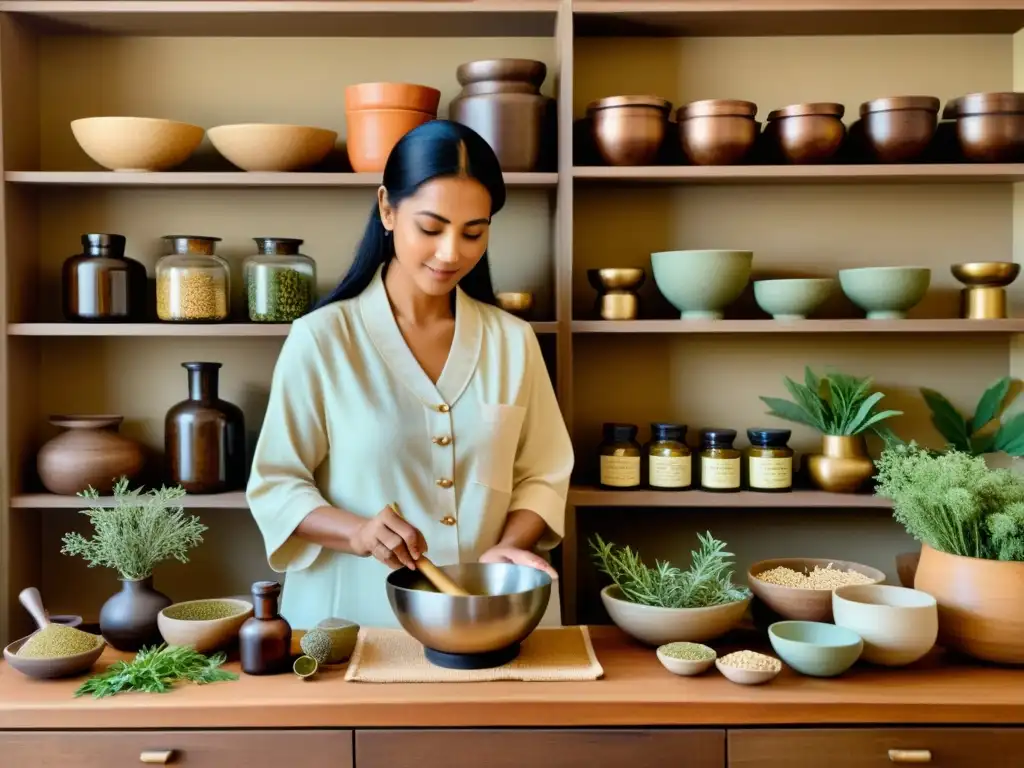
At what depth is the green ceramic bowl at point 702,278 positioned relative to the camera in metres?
2.42

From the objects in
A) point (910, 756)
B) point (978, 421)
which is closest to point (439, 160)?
point (910, 756)

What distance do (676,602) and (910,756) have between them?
0.45 meters

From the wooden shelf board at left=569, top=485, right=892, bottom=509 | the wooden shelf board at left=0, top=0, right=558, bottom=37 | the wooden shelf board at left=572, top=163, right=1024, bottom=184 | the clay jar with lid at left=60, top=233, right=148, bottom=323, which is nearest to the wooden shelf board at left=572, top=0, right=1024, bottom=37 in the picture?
the wooden shelf board at left=0, top=0, right=558, bottom=37

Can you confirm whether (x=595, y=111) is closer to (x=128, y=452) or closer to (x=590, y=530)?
(x=590, y=530)

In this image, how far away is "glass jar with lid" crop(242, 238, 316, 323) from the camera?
243 centimetres

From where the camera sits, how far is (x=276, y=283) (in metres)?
2.43

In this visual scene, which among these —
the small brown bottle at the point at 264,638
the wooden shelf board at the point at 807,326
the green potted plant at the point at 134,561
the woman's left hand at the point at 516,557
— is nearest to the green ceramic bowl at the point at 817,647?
the woman's left hand at the point at 516,557

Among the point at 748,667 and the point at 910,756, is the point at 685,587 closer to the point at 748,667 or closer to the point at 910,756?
the point at 748,667

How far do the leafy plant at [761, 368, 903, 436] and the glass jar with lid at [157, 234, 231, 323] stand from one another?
57.2 inches

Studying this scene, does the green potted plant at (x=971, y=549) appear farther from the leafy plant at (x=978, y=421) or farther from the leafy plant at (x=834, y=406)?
the leafy plant at (x=978, y=421)

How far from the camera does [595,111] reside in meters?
2.45

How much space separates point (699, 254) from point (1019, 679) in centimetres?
120

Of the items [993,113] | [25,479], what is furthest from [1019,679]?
[25,479]

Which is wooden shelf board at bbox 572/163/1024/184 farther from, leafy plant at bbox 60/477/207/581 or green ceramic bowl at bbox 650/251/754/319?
leafy plant at bbox 60/477/207/581
